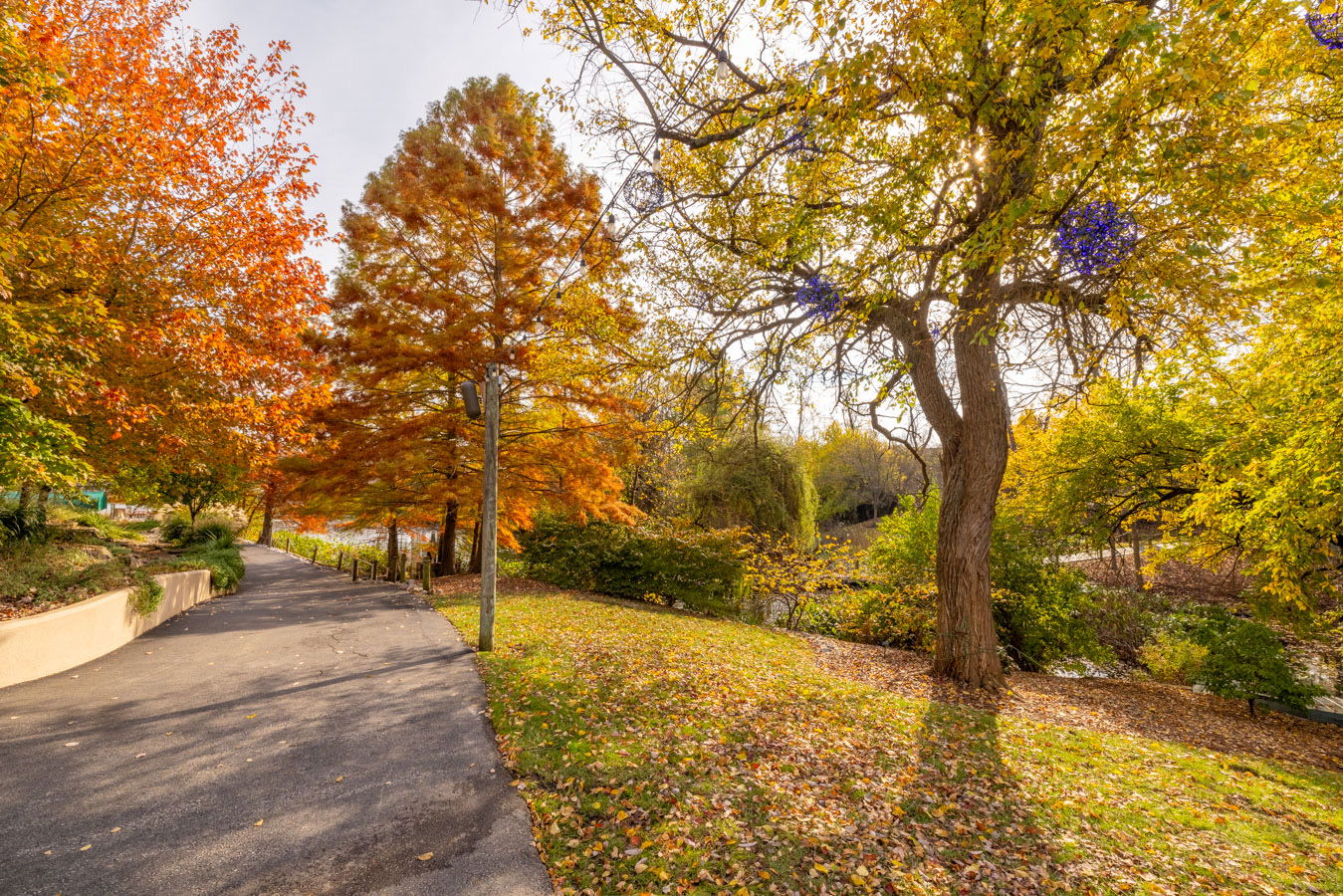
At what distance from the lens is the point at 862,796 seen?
4.30m

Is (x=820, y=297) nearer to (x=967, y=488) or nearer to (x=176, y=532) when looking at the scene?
(x=967, y=488)

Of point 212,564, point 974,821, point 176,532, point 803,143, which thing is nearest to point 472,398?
point 803,143

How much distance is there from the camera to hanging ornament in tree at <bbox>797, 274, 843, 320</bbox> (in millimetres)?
6359

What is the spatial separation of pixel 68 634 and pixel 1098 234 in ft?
38.7

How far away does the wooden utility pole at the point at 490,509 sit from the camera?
7.62 meters

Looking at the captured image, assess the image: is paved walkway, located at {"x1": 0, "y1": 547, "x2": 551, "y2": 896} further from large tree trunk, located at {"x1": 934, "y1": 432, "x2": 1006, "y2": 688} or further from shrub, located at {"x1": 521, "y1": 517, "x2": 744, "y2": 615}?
shrub, located at {"x1": 521, "y1": 517, "x2": 744, "y2": 615}

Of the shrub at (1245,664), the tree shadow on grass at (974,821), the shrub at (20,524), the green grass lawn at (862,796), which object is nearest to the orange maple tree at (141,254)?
the shrub at (20,524)

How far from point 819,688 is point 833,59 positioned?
24.1 feet

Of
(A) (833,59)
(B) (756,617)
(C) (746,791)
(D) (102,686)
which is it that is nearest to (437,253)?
(D) (102,686)

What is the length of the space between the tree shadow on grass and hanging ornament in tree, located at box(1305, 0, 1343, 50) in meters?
6.49

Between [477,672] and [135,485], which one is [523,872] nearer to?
[477,672]

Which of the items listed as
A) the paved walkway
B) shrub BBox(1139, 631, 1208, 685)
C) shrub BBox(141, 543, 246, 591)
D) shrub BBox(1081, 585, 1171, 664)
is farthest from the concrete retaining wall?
shrub BBox(1081, 585, 1171, 664)

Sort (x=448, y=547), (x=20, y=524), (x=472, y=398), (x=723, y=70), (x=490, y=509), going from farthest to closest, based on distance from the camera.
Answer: (x=448, y=547), (x=20, y=524), (x=490, y=509), (x=472, y=398), (x=723, y=70)

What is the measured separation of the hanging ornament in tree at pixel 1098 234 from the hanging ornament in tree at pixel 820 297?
6.87ft
